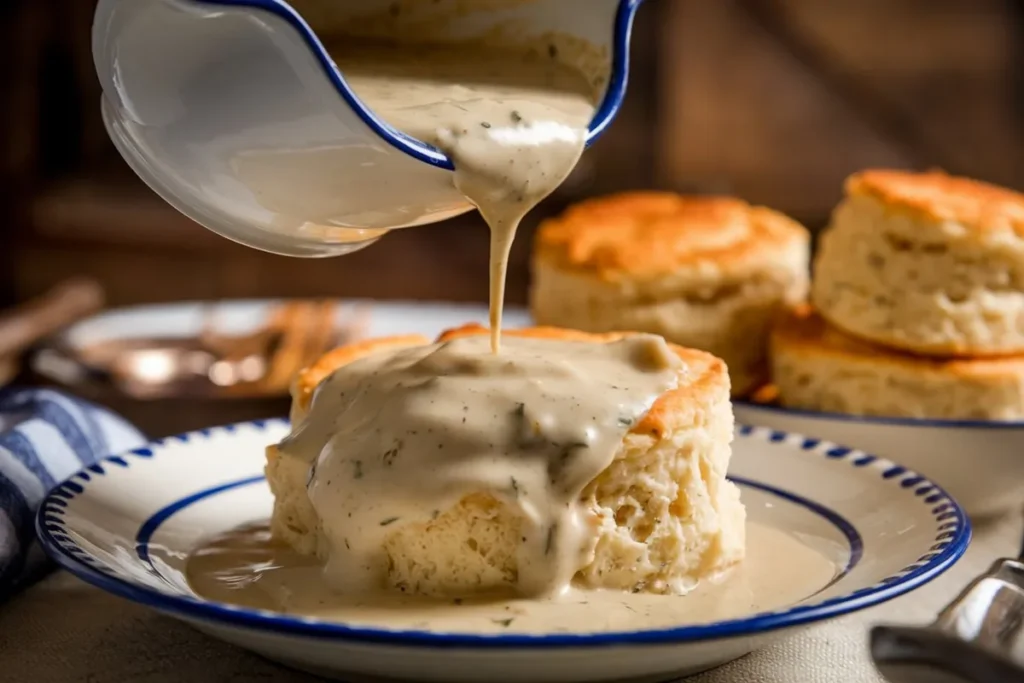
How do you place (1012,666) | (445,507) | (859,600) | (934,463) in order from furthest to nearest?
(934,463) < (445,507) < (859,600) < (1012,666)

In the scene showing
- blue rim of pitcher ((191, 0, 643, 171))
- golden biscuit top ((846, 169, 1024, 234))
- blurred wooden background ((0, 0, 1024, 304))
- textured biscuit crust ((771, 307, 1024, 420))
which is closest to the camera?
blue rim of pitcher ((191, 0, 643, 171))

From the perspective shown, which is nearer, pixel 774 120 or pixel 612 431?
pixel 612 431

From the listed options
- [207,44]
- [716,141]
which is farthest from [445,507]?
[716,141]

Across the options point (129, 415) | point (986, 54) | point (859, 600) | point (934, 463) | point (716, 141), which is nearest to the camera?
point (859, 600)

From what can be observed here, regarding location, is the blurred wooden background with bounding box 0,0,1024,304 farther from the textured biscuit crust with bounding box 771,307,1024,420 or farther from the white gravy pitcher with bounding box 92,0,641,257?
the white gravy pitcher with bounding box 92,0,641,257

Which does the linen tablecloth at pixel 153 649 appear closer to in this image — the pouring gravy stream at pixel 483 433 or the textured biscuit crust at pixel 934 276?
the pouring gravy stream at pixel 483 433

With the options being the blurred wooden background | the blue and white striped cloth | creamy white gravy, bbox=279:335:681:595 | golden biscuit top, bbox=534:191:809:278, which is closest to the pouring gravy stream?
creamy white gravy, bbox=279:335:681:595

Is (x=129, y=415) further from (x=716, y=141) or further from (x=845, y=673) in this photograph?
(x=716, y=141)
